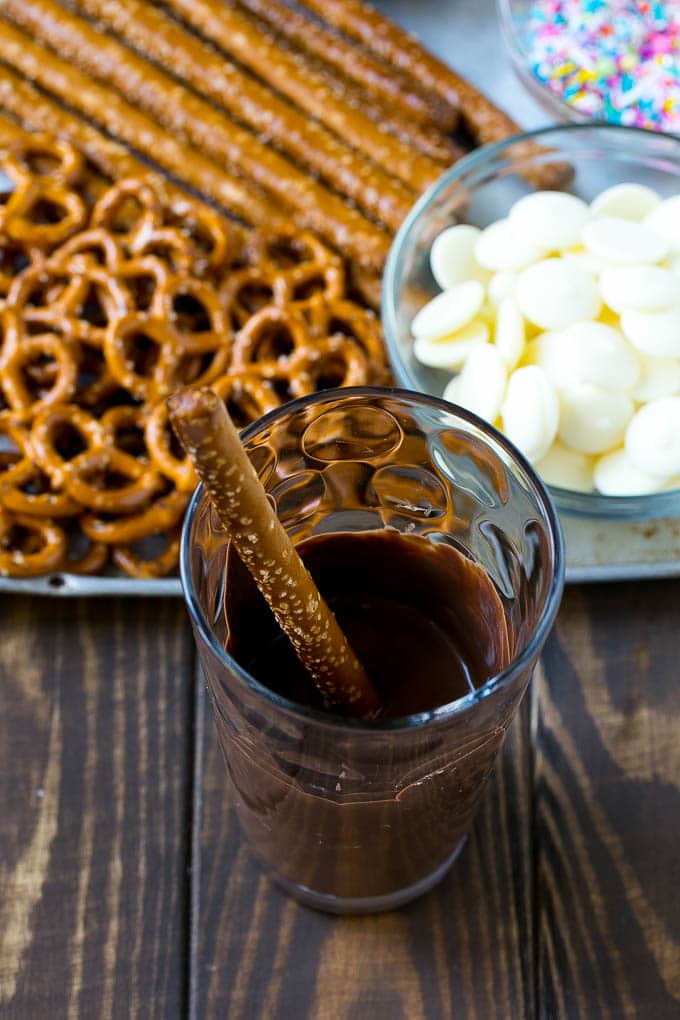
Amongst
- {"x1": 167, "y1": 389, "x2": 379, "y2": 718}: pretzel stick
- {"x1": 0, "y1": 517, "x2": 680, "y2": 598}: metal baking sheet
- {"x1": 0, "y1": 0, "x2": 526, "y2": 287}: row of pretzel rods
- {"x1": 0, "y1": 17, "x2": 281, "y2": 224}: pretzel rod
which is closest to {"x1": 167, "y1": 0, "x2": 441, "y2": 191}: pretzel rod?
{"x1": 0, "y1": 0, "x2": 526, "y2": 287}: row of pretzel rods

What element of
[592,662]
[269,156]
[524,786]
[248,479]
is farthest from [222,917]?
[269,156]

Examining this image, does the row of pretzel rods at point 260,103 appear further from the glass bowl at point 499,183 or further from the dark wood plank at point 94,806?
the dark wood plank at point 94,806

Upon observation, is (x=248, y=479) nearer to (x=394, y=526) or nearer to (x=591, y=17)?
(x=394, y=526)

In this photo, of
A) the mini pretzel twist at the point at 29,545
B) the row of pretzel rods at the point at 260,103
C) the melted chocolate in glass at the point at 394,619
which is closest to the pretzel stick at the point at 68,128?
the row of pretzel rods at the point at 260,103

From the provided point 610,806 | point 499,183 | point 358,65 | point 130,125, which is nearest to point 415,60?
point 358,65

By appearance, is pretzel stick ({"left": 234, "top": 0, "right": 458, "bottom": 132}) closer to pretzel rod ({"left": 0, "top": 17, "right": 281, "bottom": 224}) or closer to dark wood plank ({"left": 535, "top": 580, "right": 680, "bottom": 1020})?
pretzel rod ({"left": 0, "top": 17, "right": 281, "bottom": 224})

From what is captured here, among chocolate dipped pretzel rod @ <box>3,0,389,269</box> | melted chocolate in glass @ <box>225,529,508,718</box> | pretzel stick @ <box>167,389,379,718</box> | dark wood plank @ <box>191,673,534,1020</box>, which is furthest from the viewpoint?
chocolate dipped pretzel rod @ <box>3,0,389,269</box>
